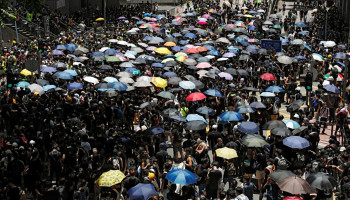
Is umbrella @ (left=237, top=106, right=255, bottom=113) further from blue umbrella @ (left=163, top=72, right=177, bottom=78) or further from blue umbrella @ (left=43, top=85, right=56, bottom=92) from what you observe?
blue umbrella @ (left=43, top=85, right=56, bottom=92)

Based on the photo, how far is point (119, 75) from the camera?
87.7ft

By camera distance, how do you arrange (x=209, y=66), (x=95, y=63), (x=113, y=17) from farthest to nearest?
(x=113, y=17) → (x=95, y=63) → (x=209, y=66)

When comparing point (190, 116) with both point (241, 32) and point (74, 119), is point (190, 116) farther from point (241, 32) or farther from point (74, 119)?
point (241, 32)

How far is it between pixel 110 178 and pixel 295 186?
4.50 metres

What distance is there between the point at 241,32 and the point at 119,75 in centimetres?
1741

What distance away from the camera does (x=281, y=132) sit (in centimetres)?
1886

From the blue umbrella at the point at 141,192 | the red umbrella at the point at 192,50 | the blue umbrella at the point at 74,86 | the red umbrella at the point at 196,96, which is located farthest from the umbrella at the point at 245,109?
the red umbrella at the point at 192,50

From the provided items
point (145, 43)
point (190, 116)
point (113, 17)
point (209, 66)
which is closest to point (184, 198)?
point (190, 116)

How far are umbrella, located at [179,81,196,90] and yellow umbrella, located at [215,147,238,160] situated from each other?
322 inches

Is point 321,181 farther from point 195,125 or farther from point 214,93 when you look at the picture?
point 214,93

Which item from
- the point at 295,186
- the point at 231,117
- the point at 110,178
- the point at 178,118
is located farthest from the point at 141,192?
the point at 231,117

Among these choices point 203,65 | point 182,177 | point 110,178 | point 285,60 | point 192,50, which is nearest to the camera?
point 182,177

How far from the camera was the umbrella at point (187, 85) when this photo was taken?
25.1 metres

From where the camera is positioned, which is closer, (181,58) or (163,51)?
(181,58)
